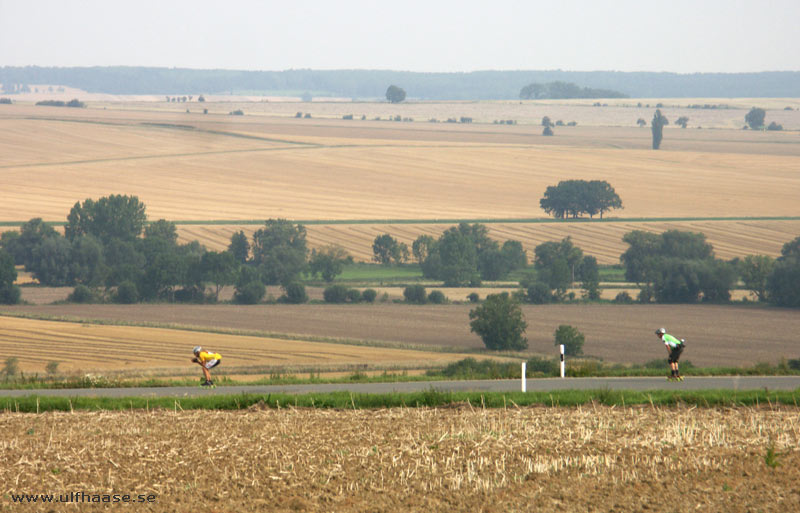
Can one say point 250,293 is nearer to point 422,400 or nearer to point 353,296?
point 353,296

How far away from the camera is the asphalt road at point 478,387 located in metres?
22.5

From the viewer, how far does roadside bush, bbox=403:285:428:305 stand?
2741 inches

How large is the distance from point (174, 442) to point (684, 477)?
26.4 ft

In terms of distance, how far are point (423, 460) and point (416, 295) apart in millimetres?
55132

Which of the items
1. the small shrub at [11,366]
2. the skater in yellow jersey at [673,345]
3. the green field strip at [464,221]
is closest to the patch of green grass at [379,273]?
the green field strip at [464,221]

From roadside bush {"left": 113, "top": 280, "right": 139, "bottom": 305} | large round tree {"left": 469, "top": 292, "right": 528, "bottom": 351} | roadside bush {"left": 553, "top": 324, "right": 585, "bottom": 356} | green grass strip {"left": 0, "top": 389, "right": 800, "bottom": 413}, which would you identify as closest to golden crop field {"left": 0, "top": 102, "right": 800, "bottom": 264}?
roadside bush {"left": 113, "top": 280, "right": 139, "bottom": 305}

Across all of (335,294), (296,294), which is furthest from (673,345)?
(296,294)

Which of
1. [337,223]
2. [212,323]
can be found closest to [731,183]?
[337,223]

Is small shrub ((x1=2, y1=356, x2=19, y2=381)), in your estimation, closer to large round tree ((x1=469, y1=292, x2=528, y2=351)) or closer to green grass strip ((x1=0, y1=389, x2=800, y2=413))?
green grass strip ((x1=0, y1=389, x2=800, y2=413))

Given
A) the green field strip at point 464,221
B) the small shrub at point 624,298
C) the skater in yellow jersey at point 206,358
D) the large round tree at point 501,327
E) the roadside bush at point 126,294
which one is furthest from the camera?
the green field strip at point 464,221

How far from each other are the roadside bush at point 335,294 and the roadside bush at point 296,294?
1.55 meters

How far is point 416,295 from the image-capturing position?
69750 millimetres

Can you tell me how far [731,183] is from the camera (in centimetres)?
12825

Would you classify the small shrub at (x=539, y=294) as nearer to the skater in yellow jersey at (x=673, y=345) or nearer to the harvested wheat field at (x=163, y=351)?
the harvested wheat field at (x=163, y=351)
